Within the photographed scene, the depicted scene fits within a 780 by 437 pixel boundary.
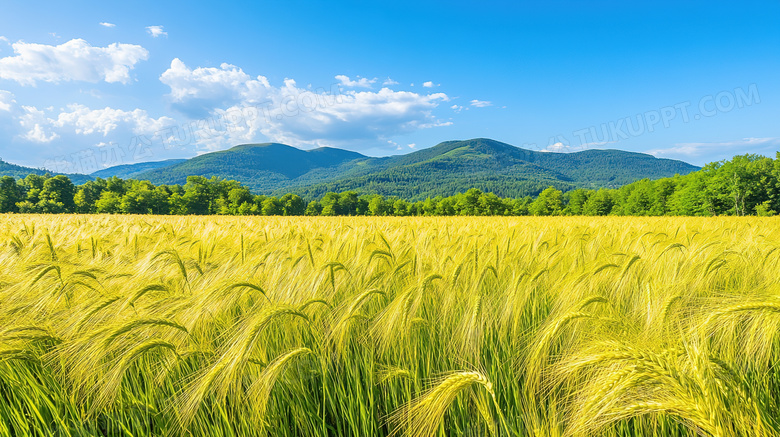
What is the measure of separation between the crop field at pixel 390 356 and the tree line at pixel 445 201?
64.1 metres

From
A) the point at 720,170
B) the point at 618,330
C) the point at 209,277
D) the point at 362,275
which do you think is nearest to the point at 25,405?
the point at 209,277

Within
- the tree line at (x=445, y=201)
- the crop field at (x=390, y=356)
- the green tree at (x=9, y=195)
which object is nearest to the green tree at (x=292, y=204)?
the tree line at (x=445, y=201)

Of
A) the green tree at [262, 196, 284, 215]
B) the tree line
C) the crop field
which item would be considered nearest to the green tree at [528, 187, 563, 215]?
the tree line

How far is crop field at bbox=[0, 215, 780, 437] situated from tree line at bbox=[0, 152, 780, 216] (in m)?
64.1

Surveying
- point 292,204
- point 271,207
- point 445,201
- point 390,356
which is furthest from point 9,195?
point 390,356

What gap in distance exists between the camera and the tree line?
4950 cm

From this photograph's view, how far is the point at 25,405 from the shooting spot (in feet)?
4.81

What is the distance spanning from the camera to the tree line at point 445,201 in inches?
1949

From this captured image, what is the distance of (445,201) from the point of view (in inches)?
3238

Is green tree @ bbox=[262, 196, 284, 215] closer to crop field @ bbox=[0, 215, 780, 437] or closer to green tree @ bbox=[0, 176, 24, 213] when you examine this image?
green tree @ bbox=[0, 176, 24, 213]

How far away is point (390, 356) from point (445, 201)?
82.0 meters

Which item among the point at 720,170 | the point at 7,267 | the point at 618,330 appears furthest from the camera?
the point at 720,170

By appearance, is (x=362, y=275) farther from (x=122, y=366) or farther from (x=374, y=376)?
(x=122, y=366)

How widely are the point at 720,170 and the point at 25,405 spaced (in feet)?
238
